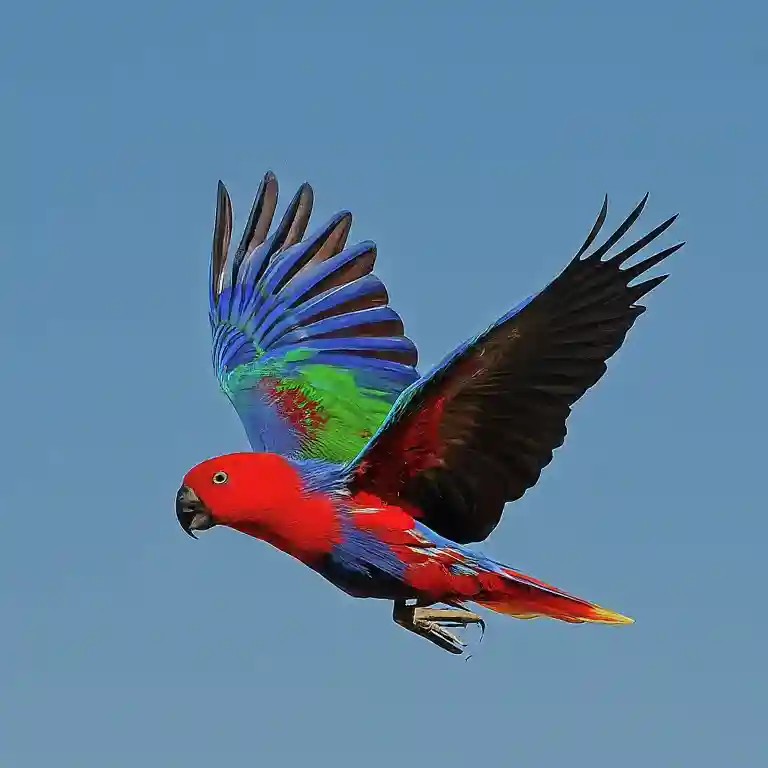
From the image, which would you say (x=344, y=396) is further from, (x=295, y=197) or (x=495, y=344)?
(x=495, y=344)

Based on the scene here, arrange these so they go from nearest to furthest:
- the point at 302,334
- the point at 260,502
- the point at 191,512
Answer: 1. the point at 260,502
2. the point at 191,512
3. the point at 302,334

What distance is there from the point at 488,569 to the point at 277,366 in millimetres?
3472

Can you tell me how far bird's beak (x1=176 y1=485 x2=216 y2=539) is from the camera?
1148cm

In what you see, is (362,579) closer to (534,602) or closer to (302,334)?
(534,602)

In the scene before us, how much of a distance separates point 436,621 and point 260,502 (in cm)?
168

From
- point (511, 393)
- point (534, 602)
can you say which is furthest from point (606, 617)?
point (511, 393)

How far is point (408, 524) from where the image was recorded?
11562 mm

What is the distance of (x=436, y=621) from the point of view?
1205 centimetres

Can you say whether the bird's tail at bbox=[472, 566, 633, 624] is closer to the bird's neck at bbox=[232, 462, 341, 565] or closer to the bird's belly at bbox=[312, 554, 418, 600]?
the bird's belly at bbox=[312, 554, 418, 600]

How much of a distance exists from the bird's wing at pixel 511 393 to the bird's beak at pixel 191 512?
106 cm

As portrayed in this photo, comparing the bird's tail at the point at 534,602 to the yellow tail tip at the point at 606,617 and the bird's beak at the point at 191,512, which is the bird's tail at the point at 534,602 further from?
the bird's beak at the point at 191,512

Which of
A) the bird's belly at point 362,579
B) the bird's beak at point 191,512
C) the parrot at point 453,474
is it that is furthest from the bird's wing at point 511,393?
the bird's beak at point 191,512

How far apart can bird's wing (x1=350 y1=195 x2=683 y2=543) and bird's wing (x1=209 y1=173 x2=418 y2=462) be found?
6.32ft

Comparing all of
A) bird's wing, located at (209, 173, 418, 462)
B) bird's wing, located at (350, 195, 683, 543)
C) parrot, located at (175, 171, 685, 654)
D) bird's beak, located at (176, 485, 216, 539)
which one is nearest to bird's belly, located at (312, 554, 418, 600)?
parrot, located at (175, 171, 685, 654)
